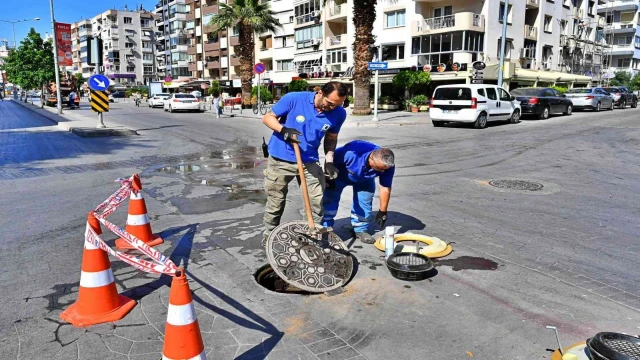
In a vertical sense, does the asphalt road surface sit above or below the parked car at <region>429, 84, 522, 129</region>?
below

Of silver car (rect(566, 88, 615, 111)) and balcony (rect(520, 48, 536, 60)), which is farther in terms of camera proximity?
balcony (rect(520, 48, 536, 60))

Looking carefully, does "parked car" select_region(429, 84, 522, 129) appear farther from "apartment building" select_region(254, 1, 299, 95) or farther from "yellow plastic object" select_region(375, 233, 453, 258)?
"apartment building" select_region(254, 1, 299, 95)

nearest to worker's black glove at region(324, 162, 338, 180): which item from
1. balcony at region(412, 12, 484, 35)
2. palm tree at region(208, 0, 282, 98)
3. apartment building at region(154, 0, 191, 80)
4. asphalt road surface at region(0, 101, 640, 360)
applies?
asphalt road surface at region(0, 101, 640, 360)

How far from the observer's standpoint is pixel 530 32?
40.2 meters

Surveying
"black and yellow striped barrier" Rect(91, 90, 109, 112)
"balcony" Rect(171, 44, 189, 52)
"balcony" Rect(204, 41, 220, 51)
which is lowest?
"black and yellow striped barrier" Rect(91, 90, 109, 112)

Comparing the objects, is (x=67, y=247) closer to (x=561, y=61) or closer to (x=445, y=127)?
(x=445, y=127)

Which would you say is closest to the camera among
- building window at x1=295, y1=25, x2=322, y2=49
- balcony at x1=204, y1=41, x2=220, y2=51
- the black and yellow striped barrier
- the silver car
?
the black and yellow striped barrier

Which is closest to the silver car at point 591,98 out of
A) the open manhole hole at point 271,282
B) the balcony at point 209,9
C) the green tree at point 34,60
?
the open manhole hole at point 271,282

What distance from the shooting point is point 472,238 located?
529 cm

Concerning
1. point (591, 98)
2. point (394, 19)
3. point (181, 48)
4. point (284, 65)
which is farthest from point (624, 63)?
point (181, 48)

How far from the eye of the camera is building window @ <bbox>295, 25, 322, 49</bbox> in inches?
1845

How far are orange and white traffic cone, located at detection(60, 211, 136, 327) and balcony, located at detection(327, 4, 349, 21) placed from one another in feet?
139

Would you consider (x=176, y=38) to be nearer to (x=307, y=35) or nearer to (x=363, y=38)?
(x=307, y=35)

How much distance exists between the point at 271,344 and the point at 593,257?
353cm
